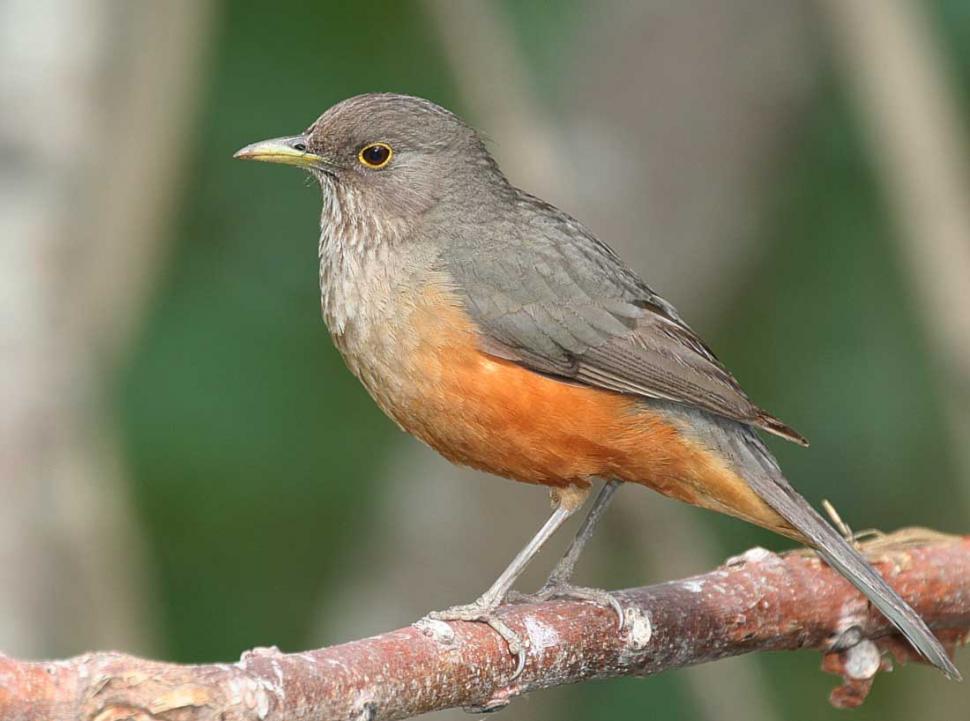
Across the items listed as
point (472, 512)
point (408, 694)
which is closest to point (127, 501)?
point (472, 512)

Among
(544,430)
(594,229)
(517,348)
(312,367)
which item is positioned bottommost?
(312,367)

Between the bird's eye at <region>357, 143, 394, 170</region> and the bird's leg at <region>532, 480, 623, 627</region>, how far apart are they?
4.32ft

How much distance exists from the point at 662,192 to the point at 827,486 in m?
1.70

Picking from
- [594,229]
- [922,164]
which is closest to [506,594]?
[922,164]

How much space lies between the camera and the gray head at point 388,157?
541 centimetres

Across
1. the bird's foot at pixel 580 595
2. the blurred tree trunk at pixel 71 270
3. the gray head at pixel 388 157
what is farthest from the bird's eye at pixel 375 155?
the bird's foot at pixel 580 595

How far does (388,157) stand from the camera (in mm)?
5523

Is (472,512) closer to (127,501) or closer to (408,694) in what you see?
(127,501)

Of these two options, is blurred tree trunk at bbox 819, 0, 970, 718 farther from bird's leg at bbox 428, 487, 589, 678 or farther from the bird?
bird's leg at bbox 428, 487, 589, 678

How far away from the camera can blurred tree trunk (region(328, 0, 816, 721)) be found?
7797 millimetres

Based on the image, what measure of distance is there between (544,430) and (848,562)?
0.95 meters

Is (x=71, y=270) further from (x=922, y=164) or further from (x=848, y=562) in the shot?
(x=922, y=164)

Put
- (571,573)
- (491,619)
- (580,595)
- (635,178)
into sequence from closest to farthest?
(491,619), (580,595), (571,573), (635,178)

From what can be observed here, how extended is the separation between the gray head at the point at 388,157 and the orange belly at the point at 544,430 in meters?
0.60
